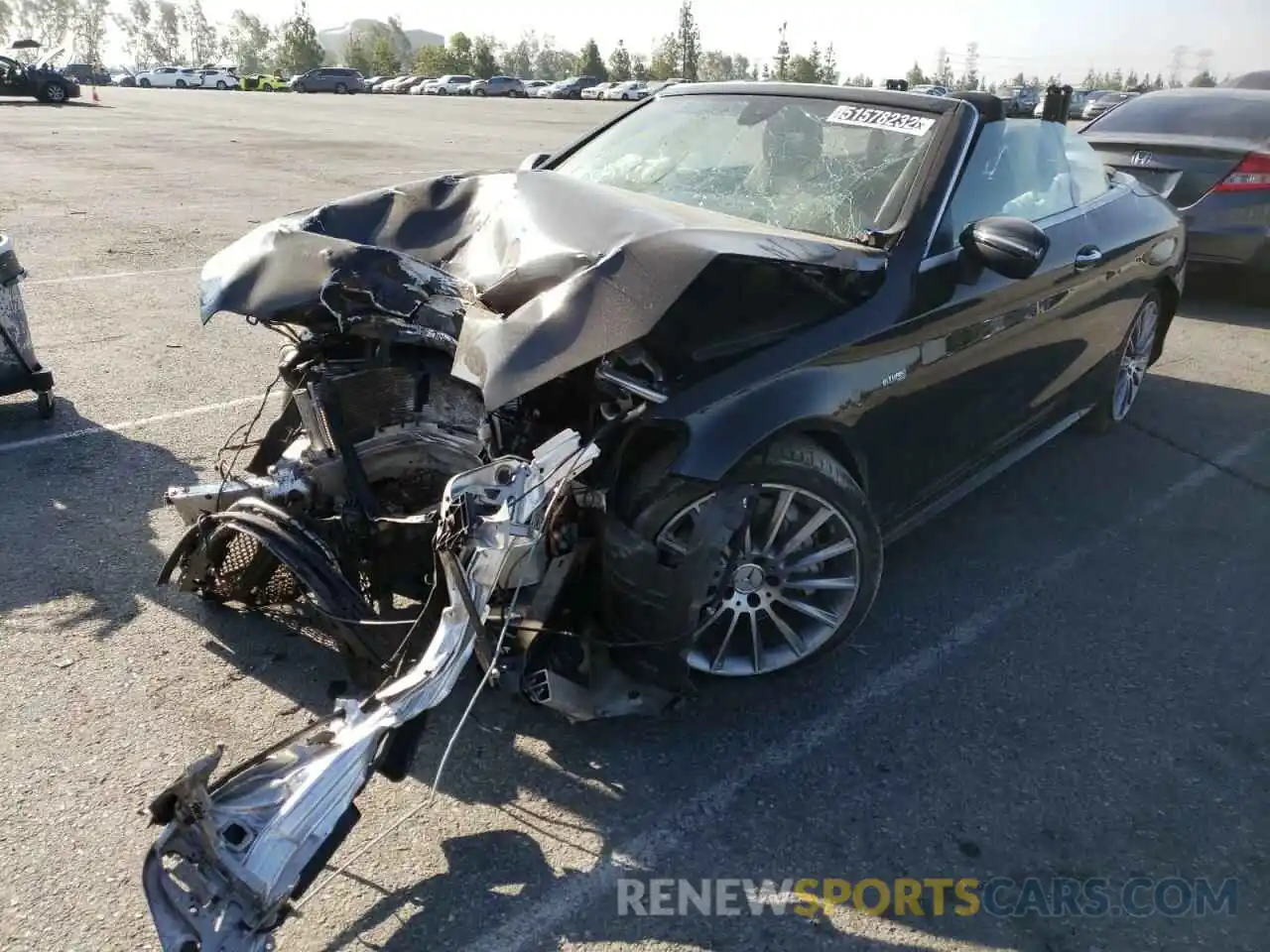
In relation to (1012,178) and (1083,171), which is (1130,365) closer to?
(1083,171)

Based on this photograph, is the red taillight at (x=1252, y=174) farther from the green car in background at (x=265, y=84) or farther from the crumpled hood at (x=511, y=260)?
the green car in background at (x=265, y=84)

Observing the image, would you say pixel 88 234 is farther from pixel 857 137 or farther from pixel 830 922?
pixel 830 922

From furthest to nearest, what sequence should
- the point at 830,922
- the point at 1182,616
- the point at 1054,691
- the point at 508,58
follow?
the point at 508,58 → the point at 1182,616 → the point at 1054,691 → the point at 830,922

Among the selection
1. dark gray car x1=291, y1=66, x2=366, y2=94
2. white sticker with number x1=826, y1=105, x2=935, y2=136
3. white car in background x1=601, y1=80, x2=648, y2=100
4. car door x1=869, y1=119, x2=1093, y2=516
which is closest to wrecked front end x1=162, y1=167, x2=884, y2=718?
car door x1=869, y1=119, x2=1093, y2=516

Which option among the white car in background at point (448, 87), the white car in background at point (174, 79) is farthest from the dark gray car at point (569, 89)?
the white car in background at point (174, 79)

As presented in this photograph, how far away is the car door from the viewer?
341 cm

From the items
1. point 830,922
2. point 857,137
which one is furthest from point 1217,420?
point 830,922

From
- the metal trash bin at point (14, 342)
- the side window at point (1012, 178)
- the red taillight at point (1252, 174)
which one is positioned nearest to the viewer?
the side window at point (1012, 178)

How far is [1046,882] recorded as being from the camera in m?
2.49

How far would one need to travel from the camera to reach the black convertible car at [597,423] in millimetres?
2521

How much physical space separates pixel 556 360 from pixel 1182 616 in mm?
2655

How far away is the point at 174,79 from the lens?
219 ft

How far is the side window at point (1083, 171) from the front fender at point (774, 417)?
7.33ft

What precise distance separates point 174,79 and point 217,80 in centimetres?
402
